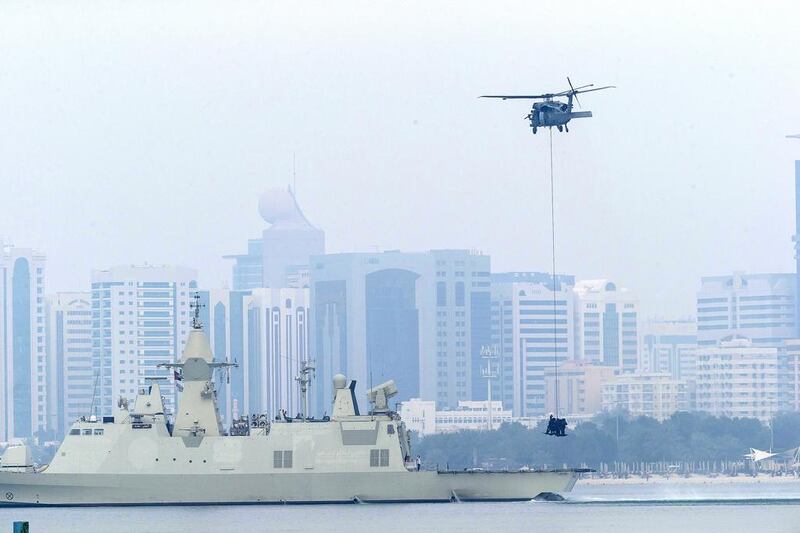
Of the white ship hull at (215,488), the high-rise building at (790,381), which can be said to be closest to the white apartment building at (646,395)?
the high-rise building at (790,381)

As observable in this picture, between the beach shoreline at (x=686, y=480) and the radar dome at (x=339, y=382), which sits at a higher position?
the radar dome at (x=339, y=382)

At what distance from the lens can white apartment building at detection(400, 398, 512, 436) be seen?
16725 centimetres

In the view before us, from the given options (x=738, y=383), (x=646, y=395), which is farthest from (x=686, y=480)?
(x=738, y=383)

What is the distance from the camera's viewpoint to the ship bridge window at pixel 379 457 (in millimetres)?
70875

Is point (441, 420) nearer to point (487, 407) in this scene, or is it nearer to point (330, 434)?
point (487, 407)

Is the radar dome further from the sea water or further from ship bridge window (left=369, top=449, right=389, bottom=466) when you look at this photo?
the sea water

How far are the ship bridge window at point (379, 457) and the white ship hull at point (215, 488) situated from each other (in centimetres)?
34

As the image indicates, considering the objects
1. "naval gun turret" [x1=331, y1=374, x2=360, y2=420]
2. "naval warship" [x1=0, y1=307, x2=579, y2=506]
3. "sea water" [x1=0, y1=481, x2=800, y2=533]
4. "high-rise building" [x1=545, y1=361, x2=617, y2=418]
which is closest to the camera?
"sea water" [x1=0, y1=481, x2=800, y2=533]

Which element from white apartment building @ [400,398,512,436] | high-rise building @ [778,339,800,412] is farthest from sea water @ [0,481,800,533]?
high-rise building @ [778,339,800,412]

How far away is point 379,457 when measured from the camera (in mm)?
70875

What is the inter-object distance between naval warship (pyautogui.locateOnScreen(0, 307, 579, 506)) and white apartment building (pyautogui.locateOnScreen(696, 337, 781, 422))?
114m

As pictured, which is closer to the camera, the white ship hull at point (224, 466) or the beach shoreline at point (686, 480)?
the white ship hull at point (224, 466)

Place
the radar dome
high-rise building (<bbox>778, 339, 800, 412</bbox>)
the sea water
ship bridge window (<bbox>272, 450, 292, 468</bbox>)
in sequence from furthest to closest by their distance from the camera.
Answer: high-rise building (<bbox>778, 339, 800, 412</bbox>) < the radar dome < ship bridge window (<bbox>272, 450, 292, 468</bbox>) < the sea water

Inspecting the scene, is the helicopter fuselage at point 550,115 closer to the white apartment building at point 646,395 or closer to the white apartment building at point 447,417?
the white apartment building at point 447,417
